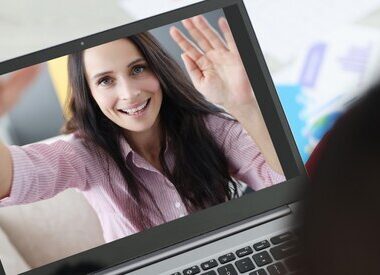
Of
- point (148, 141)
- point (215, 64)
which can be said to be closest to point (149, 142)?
point (148, 141)

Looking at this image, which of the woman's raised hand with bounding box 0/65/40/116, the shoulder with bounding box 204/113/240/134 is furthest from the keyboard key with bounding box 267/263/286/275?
the woman's raised hand with bounding box 0/65/40/116

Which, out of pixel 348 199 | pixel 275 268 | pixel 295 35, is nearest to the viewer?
pixel 348 199

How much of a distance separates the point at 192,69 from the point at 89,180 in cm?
14

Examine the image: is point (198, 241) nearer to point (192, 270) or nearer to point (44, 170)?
point (192, 270)

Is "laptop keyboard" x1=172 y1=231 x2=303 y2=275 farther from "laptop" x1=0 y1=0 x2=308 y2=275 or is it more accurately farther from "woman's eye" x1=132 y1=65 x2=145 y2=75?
"woman's eye" x1=132 y1=65 x2=145 y2=75

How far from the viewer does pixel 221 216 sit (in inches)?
23.2

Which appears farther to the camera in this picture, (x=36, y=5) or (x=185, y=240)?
(x=36, y=5)

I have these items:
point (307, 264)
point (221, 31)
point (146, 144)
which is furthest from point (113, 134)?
point (307, 264)

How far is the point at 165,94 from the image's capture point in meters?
0.60

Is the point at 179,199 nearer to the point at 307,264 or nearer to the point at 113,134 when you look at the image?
the point at 113,134

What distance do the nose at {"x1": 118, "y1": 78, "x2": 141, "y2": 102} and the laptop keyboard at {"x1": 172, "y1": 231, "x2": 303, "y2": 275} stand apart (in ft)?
0.56

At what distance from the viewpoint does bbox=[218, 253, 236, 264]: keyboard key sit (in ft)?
1.84

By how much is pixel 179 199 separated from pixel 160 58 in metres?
0.14

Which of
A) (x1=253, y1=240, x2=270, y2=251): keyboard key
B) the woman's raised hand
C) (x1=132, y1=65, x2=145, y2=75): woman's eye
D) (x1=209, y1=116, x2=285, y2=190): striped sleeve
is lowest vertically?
(x1=253, y1=240, x2=270, y2=251): keyboard key
